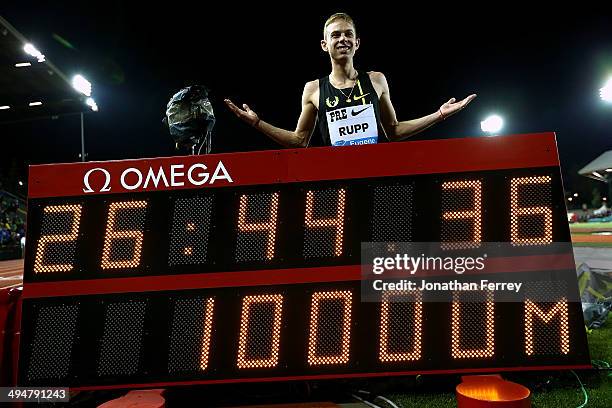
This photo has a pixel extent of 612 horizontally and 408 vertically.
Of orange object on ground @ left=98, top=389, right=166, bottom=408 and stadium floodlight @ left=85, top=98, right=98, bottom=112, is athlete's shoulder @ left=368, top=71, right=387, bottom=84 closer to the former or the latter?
orange object on ground @ left=98, top=389, right=166, bottom=408

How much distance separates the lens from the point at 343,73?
3170 millimetres

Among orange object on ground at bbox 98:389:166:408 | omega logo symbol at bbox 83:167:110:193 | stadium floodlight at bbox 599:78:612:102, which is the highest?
stadium floodlight at bbox 599:78:612:102

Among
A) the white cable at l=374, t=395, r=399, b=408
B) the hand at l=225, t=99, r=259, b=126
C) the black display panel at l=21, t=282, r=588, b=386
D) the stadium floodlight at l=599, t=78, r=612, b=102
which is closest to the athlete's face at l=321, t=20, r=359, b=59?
the hand at l=225, t=99, r=259, b=126

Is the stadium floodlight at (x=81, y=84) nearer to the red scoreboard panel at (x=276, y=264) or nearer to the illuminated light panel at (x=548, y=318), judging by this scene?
the red scoreboard panel at (x=276, y=264)

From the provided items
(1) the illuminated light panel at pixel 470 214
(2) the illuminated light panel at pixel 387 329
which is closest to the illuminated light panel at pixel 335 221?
(2) the illuminated light panel at pixel 387 329

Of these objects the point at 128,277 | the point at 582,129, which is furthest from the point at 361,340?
the point at 582,129

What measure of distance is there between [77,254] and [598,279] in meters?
5.23

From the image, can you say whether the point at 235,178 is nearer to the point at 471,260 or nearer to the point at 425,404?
the point at 471,260

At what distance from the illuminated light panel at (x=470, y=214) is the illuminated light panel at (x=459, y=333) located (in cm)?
29

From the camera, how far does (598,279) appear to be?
4.51 metres

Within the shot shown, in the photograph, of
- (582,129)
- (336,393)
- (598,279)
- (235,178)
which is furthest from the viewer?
(582,129)

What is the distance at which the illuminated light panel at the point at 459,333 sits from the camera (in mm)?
2295

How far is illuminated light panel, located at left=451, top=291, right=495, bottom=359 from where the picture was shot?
2.29m

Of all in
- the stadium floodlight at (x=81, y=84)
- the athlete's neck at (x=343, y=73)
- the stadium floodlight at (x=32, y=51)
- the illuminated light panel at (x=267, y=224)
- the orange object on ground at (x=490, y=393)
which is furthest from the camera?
the stadium floodlight at (x=81, y=84)
